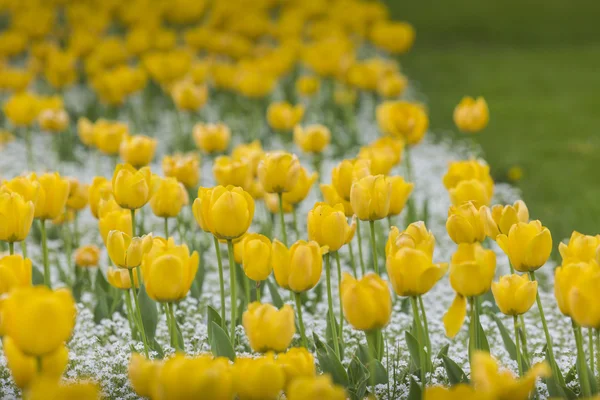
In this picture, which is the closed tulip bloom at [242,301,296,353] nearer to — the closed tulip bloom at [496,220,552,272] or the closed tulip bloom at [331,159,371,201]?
the closed tulip bloom at [496,220,552,272]

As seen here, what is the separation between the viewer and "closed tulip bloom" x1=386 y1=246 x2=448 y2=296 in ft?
6.94

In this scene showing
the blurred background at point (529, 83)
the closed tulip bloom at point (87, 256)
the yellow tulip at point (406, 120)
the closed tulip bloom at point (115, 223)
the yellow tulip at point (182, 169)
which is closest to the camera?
the closed tulip bloom at point (115, 223)

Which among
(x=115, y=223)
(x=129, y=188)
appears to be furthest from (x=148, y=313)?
(x=129, y=188)

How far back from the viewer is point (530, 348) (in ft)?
11.1

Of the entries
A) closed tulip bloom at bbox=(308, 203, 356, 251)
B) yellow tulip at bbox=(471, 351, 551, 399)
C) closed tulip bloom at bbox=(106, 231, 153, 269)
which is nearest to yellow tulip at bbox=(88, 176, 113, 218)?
closed tulip bloom at bbox=(106, 231, 153, 269)

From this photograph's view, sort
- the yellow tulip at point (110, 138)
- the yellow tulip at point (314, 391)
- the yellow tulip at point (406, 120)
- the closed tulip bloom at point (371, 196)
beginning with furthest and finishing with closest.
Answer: the yellow tulip at point (110, 138), the yellow tulip at point (406, 120), the closed tulip bloom at point (371, 196), the yellow tulip at point (314, 391)

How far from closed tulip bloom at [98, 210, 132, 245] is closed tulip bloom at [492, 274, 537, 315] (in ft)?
4.35

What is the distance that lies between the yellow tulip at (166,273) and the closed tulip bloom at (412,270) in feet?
1.97

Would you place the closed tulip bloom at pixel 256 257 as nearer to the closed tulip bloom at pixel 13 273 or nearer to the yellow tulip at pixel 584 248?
the closed tulip bloom at pixel 13 273

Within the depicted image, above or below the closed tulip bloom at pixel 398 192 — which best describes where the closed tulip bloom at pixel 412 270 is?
below

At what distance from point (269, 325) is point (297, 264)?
10.0 inches

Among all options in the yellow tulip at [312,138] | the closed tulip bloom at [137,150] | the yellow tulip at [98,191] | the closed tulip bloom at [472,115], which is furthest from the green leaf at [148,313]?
the closed tulip bloom at [472,115]

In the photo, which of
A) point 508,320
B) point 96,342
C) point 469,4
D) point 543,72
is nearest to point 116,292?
point 96,342

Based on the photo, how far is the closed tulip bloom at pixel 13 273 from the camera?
2.20 metres
